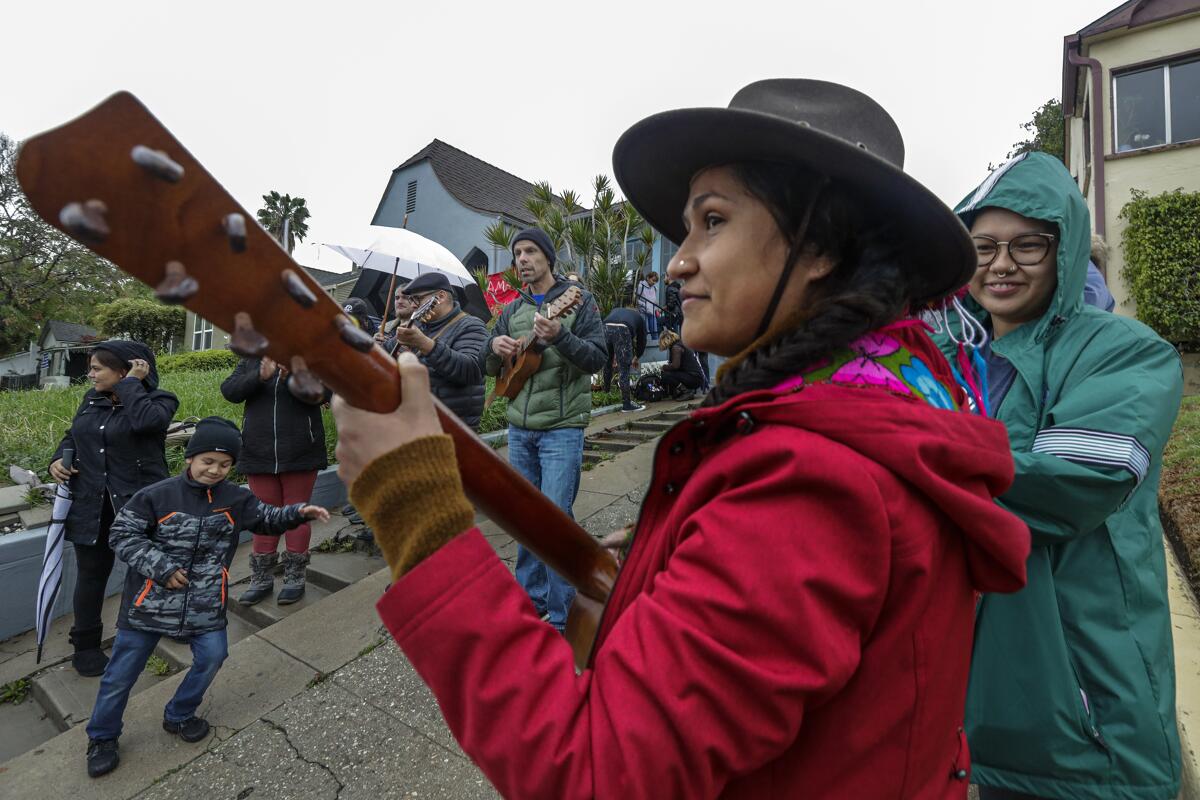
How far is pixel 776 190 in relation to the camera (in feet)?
3.32

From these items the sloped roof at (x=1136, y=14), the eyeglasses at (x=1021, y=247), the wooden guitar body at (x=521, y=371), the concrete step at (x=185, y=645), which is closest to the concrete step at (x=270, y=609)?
the concrete step at (x=185, y=645)

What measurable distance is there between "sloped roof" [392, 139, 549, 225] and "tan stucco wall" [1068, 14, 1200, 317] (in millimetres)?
14237

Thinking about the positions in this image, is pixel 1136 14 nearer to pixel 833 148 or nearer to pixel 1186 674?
pixel 1186 674

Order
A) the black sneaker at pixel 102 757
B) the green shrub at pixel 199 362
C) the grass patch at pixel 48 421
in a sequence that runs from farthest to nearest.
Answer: the green shrub at pixel 199 362 < the grass patch at pixel 48 421 < the black sneaker at pixel 102 757

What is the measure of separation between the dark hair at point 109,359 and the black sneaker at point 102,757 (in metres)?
2.15

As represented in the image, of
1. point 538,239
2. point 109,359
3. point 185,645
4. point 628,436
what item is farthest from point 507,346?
point 628,436

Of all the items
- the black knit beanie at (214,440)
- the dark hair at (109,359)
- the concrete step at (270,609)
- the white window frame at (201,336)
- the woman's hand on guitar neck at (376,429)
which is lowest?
the concrete step at (270,609)

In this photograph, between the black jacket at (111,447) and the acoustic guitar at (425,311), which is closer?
the black jacket at (111,447)

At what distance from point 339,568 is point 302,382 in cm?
443

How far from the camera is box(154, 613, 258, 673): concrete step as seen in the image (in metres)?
3.74

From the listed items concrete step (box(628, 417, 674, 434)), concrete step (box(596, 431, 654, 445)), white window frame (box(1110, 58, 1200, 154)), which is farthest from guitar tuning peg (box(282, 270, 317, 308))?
white window frame (box(1110, 58, 1200, 154))

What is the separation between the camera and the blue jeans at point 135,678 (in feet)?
9.07

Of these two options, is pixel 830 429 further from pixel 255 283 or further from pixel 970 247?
pixel 255 283

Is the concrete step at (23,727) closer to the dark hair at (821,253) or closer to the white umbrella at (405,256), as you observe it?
the white umbrella at (405,256)
